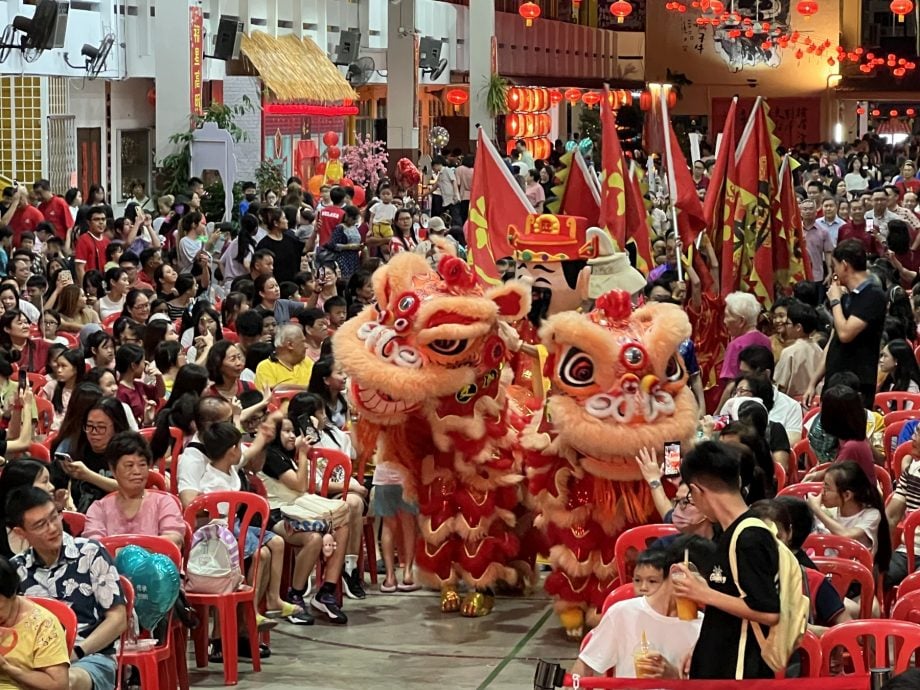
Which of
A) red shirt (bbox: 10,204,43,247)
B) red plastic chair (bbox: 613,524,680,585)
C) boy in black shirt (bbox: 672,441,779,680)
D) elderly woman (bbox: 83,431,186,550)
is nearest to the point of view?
boy in black shirt (bbox: 672,441,779,680)

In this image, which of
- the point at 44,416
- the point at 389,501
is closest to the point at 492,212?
the point at 389,501

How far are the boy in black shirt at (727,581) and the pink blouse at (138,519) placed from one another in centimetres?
271

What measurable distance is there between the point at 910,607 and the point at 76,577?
2638 mm

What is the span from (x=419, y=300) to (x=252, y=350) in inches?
91.2

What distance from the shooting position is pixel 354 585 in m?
8.73

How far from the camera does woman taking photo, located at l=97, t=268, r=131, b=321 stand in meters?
12.0

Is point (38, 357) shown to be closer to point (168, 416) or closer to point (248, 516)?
point (168, 416)

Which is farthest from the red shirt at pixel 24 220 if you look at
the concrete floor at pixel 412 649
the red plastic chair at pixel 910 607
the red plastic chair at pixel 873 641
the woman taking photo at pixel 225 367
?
the red plastic chair at pixel 873 641

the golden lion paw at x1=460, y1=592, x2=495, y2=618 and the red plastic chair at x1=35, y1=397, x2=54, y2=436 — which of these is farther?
the red plastic chair at x1=35, y1=397, x2=54, y2=436

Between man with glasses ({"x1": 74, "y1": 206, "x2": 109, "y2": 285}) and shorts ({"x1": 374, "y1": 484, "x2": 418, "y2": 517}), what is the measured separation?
5.81 meters

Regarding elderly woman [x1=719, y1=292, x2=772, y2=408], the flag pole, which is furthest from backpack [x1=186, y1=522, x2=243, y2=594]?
the flag pole

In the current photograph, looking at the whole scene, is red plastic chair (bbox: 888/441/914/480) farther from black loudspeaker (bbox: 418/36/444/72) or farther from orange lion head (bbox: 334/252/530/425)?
black loudspeaker (bbox: 418/36/444/72)

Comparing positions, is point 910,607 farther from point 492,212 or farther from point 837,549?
point 492,212

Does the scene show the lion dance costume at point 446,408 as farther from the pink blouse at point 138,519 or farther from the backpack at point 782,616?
the backpack at point 782,616
